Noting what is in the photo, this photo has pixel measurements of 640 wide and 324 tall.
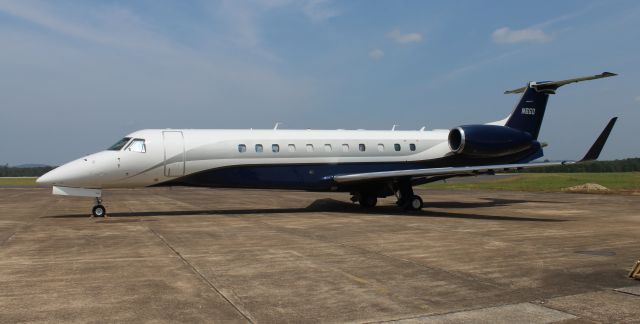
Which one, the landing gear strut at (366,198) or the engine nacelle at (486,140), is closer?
the engine nacelle at (486,140)

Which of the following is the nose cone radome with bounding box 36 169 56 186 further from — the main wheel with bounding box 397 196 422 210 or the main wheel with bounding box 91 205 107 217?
the main wheel with bounding box 397 196 422 210

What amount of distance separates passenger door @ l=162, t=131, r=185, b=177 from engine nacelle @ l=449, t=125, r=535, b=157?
9.84 meters

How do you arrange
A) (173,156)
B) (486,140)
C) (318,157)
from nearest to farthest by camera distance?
1. (173,156)
2. (318,157)
3. (486,140)

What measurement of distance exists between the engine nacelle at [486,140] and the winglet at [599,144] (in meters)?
4.04

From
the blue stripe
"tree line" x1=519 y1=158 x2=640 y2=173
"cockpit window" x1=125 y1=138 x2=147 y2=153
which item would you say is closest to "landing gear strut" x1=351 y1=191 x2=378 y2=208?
the blue stripe

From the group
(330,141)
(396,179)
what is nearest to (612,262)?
(396,179)

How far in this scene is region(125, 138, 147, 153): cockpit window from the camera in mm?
15261

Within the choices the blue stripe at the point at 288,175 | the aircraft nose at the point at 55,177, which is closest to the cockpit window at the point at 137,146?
the blue stripe at the point at 288,175

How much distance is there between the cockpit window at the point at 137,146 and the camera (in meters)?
15.3

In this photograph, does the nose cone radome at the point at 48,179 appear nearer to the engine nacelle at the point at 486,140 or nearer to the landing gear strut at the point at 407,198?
the landing gear strut at the point at 407,198

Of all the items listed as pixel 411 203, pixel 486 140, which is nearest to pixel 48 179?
pixel 411 203

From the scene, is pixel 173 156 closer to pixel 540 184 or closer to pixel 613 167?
pixel 540 184

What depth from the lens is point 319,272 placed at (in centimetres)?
731

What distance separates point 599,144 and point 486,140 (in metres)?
4.36
